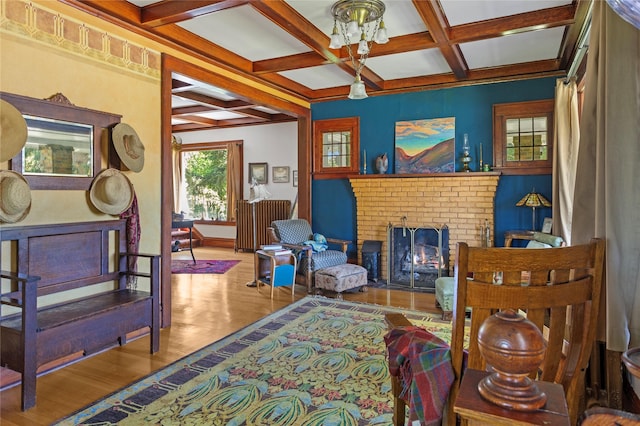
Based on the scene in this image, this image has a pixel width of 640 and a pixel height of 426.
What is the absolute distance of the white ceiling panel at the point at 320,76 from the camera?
16.9 ft

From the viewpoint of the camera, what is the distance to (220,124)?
29.0ft

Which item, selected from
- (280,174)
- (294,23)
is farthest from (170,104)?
(280,174)

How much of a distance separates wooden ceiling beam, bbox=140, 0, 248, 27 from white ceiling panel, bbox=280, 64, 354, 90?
2.01 meters

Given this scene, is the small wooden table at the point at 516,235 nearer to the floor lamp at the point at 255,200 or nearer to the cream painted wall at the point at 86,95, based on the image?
the floor lamp at the point at 255,200

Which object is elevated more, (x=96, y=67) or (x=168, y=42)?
(x=168, y=42)

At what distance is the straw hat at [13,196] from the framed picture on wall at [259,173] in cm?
592

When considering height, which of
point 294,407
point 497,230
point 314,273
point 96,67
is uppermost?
point 96,67

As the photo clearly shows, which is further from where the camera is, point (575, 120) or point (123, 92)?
point (575, 120)

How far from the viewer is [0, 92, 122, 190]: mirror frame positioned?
8.70ft

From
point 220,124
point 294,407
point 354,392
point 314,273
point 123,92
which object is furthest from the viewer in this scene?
point 220,124

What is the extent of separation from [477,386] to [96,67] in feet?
11.8

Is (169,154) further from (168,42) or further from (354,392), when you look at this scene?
(354,392)

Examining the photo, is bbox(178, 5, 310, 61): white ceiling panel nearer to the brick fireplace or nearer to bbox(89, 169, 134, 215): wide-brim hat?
bbox(89, 169, 134, 215): wide-brim hat

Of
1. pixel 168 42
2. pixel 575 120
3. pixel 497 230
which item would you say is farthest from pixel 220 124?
pixel 575 120
